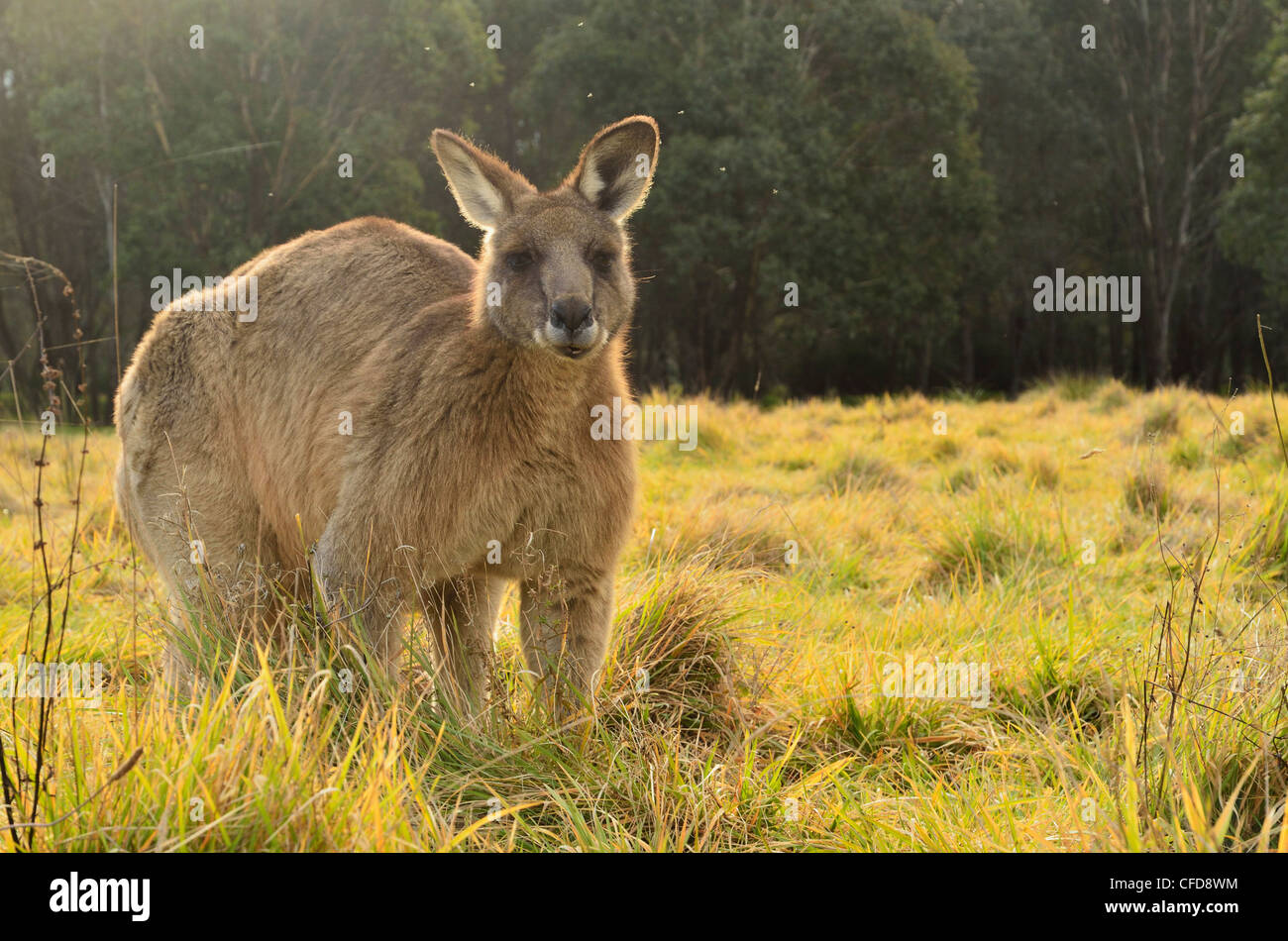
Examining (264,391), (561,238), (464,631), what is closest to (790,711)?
(464,631)

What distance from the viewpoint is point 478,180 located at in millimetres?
3998

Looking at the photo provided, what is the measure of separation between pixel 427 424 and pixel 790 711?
1569 mm

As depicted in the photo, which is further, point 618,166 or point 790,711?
point 618,166

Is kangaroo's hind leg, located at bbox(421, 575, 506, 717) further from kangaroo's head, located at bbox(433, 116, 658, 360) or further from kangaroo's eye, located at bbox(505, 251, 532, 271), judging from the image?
kangaroo's eye, located at bbox(505, 251, 532, 271)

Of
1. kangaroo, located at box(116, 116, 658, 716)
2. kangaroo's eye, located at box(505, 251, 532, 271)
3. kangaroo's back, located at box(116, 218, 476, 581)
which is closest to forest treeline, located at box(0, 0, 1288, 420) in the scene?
kangaroo's back, located at box(116, 218, 476, 581)

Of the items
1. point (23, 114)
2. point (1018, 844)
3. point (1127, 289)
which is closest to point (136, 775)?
point (1018, 844)

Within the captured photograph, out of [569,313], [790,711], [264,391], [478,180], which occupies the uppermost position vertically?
[478,180]

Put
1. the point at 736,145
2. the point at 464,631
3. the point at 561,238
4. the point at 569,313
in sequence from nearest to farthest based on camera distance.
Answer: the point at 569,313 → the point at 561,238 → the point at 464,631 → the point at 736,145

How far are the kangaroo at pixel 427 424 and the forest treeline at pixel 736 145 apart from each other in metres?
15.3

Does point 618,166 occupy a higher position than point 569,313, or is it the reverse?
point 618,166

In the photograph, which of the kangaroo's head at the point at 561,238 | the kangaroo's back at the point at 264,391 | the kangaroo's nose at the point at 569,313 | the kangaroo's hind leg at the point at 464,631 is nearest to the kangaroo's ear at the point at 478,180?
the kangaroo's head at the point at 561,238

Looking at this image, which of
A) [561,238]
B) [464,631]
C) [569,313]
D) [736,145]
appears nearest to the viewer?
[569,313]

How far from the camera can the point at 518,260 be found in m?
3.85

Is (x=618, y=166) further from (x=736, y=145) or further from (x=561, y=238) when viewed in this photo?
(x=736, y=145)
